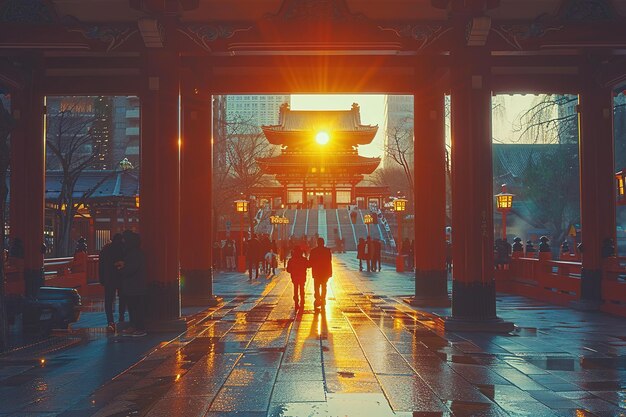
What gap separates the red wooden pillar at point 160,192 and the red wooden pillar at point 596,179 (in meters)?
9.33

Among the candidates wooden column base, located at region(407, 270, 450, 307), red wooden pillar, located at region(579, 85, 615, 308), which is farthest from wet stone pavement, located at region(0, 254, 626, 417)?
wooden column base, located at region(407, 270, 450, 307)

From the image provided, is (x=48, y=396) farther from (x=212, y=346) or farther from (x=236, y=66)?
(x=236, y=66)

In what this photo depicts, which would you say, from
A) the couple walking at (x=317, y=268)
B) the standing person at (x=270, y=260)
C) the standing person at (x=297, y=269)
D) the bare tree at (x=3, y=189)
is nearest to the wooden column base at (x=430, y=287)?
the couple walking at (x=317, y=268)

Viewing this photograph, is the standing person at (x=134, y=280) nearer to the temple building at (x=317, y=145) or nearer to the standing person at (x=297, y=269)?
the standing person at (x=297, y=269)

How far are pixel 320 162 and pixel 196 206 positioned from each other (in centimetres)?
4529

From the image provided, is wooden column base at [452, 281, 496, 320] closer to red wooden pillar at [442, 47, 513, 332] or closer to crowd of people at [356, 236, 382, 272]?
red wooden pillar at [442, 47, 513, 332]

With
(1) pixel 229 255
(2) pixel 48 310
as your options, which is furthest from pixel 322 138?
→ (2) pixel 48 310

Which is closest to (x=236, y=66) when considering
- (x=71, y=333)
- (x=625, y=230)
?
(x=71, y=333)

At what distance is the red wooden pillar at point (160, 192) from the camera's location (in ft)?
39.0

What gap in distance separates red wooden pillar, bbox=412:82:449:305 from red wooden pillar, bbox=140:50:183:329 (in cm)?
690

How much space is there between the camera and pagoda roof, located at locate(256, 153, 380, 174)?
201ft

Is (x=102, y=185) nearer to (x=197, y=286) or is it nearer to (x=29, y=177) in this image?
(x=29, y=177)

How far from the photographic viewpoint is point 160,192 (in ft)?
39.1

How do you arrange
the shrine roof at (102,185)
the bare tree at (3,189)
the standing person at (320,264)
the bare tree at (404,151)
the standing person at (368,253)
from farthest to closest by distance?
the bare tree at (404,151), the standing person at (368,253), the shrine roof at (102,185), the standing person at (320,264), the bare tree at (3,189)
